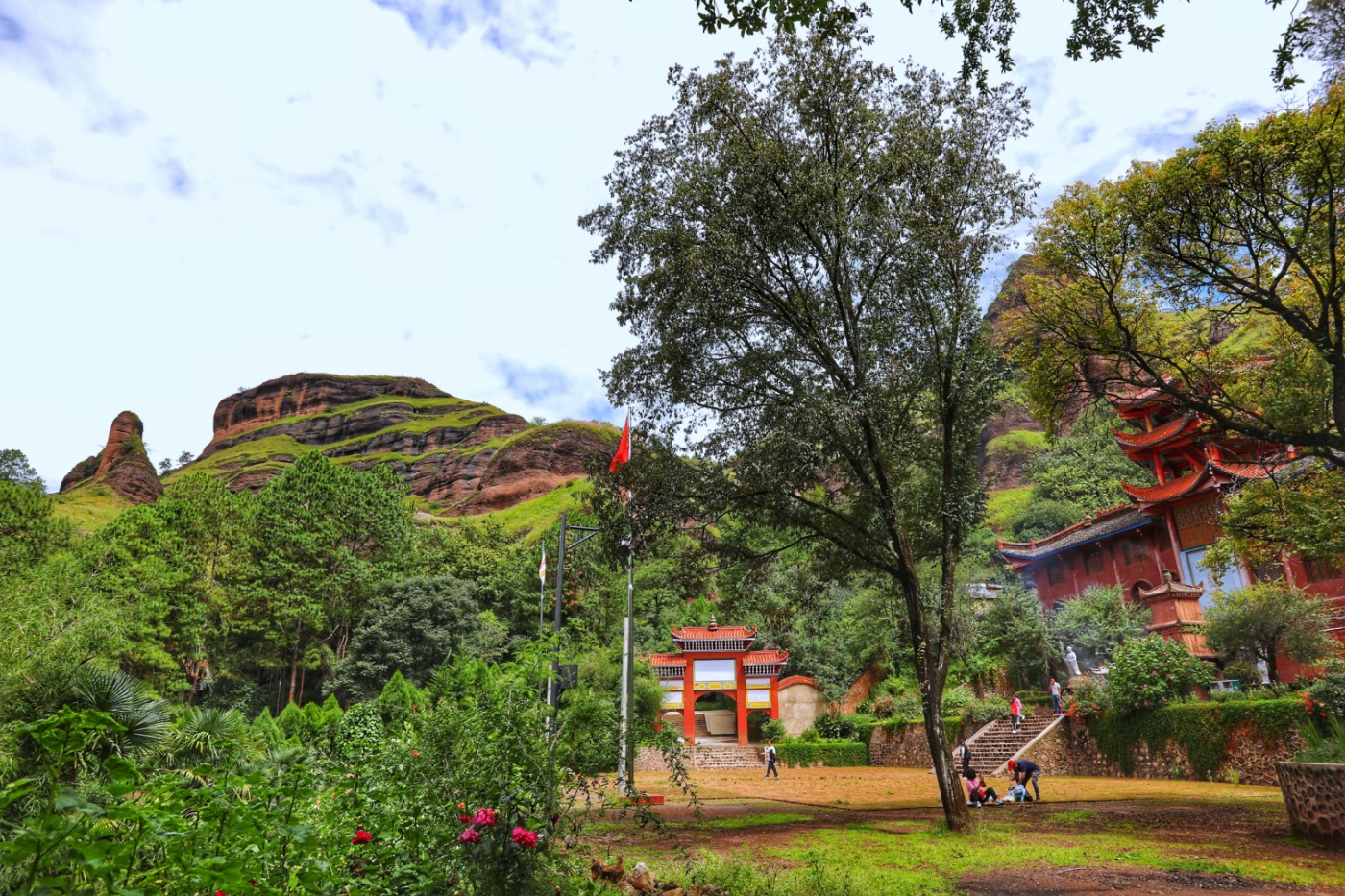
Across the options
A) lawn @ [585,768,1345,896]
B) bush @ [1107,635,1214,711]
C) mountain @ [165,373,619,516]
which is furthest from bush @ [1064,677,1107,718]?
mountain @ [165,373,619,516]

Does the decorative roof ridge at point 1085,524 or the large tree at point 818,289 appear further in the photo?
the decorative roof ridge at point 1085,524

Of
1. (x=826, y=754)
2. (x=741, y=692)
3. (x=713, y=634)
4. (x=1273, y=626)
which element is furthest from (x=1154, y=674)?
(x=713, y=634)

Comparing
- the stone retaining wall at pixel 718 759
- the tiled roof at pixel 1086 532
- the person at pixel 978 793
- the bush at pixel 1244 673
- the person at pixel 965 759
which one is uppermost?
the tiled roof at pixel 1086 532

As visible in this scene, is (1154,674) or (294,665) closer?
(1154,674)

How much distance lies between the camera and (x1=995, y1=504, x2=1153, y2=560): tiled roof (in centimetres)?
3294

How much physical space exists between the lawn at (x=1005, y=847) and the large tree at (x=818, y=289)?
1.68 m

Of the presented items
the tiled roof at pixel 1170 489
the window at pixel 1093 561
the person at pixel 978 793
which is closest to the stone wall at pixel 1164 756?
the person at pixel 978 793

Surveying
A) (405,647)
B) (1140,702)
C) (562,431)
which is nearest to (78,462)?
(562,431)

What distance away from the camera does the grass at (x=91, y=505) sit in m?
58.5

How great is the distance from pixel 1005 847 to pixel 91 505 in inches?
3209

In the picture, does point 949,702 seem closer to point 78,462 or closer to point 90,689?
point 90,689

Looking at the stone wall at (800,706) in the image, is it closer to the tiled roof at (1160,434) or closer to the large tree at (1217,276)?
the tiled roof at (1160,434)

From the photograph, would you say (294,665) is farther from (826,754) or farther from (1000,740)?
(1000,740)

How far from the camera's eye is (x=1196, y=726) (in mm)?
16672
